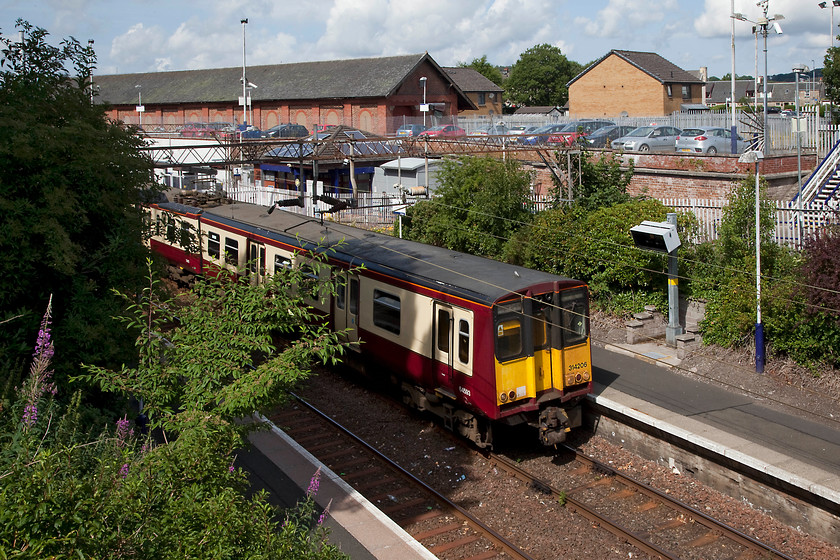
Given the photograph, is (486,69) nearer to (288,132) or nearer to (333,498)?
(288,132)

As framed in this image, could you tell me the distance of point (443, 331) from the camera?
11875mm

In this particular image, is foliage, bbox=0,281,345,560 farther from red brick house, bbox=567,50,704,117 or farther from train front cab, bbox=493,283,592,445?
red brick house, bbox=567,50,704,117

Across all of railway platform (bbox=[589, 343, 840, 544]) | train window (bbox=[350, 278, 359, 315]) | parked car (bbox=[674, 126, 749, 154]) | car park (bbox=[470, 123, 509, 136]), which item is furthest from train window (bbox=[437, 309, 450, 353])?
car park (bbox=[470, 123, 509, 136])

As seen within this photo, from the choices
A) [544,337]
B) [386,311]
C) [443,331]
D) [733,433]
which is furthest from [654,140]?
[443,331]

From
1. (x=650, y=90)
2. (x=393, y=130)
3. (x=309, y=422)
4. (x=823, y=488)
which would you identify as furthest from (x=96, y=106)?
(x=650, y=90)

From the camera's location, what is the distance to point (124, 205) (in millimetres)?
10242

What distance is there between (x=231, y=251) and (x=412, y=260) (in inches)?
288

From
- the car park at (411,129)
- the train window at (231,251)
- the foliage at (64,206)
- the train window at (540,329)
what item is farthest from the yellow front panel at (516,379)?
the car park at (411,129)

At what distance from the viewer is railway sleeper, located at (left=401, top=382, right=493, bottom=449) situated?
38.8 ft

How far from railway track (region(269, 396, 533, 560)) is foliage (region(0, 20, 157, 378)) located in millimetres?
2942

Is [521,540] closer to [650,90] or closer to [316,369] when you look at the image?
[316,369]

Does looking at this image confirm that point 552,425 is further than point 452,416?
No

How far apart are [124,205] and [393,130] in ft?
143

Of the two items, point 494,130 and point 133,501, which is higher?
point 494,130
